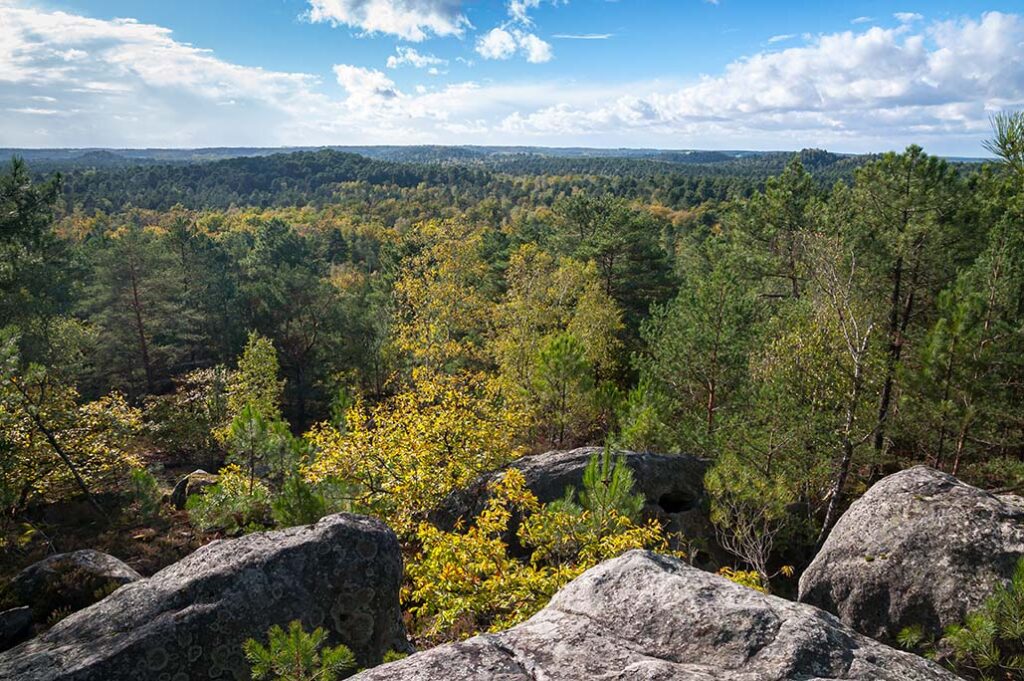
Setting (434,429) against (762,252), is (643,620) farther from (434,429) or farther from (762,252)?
(762,252)

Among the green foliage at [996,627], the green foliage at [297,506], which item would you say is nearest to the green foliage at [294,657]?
the green foliage at [996,627]

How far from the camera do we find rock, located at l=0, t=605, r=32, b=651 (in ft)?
29.1

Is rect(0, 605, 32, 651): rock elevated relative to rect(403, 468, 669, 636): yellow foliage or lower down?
lower down

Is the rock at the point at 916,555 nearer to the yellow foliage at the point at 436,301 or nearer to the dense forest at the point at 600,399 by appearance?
the dense forest at the point at 600,399

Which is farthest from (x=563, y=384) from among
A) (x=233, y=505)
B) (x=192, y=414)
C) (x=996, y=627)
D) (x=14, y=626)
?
(x=192, y=414)

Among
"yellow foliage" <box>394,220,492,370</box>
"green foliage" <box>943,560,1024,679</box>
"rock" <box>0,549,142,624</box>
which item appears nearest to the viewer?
"green foliage" <box>943,560,1024,679</box>

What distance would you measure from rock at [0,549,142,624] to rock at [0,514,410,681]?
2.18 m

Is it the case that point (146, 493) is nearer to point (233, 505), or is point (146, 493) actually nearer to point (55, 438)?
point (55, 438)

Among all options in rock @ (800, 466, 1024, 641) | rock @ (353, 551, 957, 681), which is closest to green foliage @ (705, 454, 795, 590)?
rock @ (800, 466, 1024, 641)

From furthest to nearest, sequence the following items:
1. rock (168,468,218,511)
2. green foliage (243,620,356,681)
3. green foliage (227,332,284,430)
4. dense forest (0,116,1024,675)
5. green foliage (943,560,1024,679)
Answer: green foliage (227,332,284,430) → rock (168,468,218,511) → dense forest (0,116,1024,675) → green foliage (943,560,1024,679) → green foliage (243,620,356,681)

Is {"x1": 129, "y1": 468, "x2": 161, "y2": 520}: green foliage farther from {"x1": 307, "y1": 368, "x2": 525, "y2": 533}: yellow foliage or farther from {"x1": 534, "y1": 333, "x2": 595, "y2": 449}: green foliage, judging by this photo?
{"x1": 534, "y1": 333, "x2": 595, "y2": 449}: green foliage

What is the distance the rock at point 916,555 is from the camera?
10.3 meters

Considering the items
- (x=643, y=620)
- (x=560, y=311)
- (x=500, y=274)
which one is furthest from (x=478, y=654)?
(x=500, y=274)

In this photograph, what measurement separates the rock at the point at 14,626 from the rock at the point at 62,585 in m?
0.39
